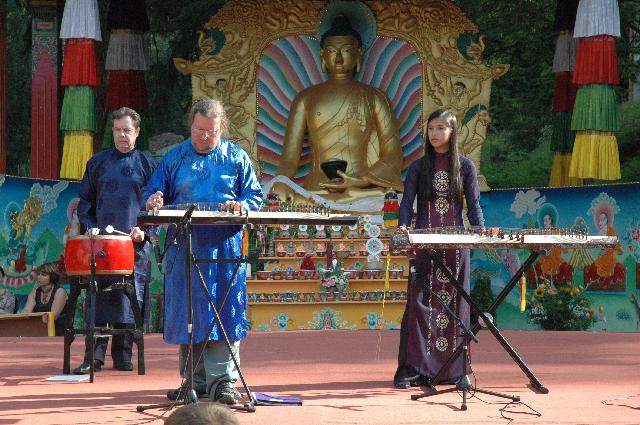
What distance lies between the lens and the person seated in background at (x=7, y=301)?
13.4 metres

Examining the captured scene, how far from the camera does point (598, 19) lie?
1262 cm

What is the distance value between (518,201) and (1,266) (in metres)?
6.08

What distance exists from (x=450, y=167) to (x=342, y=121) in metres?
8.25

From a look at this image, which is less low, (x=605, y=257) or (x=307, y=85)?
(x=307, y=85)

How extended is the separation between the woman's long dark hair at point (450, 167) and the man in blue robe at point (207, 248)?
132cm

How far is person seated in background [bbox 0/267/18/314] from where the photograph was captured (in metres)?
13.4

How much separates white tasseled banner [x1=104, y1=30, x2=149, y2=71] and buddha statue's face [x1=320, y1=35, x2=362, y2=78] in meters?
2.32

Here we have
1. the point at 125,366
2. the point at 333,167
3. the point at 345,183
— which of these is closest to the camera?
the point at 125,366

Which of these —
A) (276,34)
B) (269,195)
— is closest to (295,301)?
(269,195)

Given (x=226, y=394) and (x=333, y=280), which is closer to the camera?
(x=226, y=394)

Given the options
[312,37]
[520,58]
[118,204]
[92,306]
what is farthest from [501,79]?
[92,306]

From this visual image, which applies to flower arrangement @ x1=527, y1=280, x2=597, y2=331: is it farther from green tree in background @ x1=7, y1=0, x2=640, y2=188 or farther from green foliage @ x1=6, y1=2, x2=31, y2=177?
green foliage @ x1=6, y1=2, x2=31, y2=177

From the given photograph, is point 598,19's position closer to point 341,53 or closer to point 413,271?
point 341,53

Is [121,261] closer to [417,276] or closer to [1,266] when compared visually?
[417,276]
